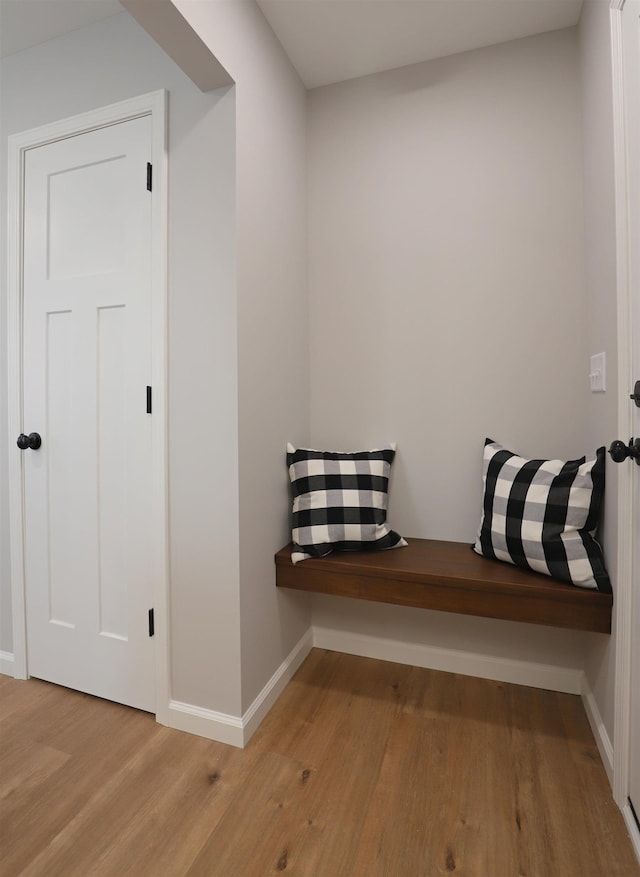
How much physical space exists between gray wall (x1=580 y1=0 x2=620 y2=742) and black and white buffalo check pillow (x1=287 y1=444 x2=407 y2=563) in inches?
31.1

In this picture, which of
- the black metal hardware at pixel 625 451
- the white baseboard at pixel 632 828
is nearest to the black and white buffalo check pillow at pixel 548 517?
the black metal hardware at pixel 625 451

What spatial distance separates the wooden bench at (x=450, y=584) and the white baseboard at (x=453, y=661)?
0.48m

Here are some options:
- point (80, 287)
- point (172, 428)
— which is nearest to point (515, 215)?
point (172, 428)

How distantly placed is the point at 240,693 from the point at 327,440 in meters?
1.07

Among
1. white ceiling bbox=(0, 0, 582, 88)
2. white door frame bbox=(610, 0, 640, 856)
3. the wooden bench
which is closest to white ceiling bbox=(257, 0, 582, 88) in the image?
white ceiling bbox=(0, 0, 582, 88)

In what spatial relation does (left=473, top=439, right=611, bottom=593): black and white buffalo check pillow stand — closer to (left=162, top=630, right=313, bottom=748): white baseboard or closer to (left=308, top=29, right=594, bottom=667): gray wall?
(left=308, top=29, right=594, bottom=667): gray wall

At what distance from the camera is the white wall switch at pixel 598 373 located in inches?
57.7

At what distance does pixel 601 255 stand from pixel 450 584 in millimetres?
1202

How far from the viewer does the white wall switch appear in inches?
57.7

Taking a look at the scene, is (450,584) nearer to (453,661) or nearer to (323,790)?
(453,661)

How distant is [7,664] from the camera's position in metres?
1.95

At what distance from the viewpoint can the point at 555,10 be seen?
1.69m

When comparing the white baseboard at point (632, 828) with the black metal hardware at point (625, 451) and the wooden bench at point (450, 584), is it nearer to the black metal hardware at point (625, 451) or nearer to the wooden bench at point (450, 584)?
the wooden bench at point (450, 584)

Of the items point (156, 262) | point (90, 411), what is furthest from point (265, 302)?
point (90, 411)
